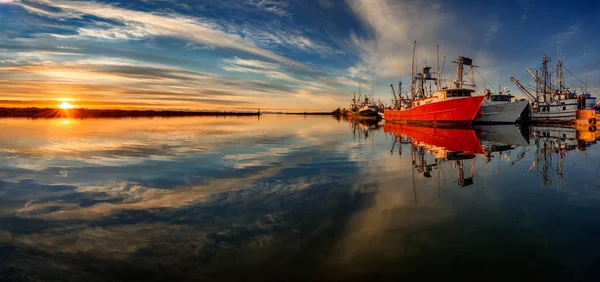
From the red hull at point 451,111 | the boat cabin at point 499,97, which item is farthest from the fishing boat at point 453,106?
the boat cabin at point 499,97

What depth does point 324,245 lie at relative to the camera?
5656mm

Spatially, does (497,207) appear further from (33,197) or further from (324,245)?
(33,197)

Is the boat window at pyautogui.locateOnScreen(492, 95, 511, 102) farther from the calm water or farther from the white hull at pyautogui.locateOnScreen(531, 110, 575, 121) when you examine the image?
Result: the calm water

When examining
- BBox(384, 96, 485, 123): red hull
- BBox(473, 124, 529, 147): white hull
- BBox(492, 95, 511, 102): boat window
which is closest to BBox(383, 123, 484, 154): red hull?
BBox(473, 124, 529, 147): white hull

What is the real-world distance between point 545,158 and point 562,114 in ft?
180

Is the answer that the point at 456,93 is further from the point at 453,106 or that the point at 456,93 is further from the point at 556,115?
the point at 556,115

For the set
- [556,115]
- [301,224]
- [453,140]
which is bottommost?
[301,224]

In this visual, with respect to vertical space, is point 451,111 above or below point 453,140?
above

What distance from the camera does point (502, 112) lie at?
4950 centimetres

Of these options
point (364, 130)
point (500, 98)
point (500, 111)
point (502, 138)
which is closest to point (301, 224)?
point (502, 138)

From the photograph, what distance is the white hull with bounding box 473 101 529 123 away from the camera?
47.9 meters

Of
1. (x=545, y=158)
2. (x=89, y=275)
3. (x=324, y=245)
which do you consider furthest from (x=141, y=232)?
(x=545, y=158)

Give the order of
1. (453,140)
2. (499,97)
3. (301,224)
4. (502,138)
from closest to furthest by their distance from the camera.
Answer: (301,224), (453,140), (502,138), (499,97)

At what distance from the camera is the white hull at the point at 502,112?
4791cm
